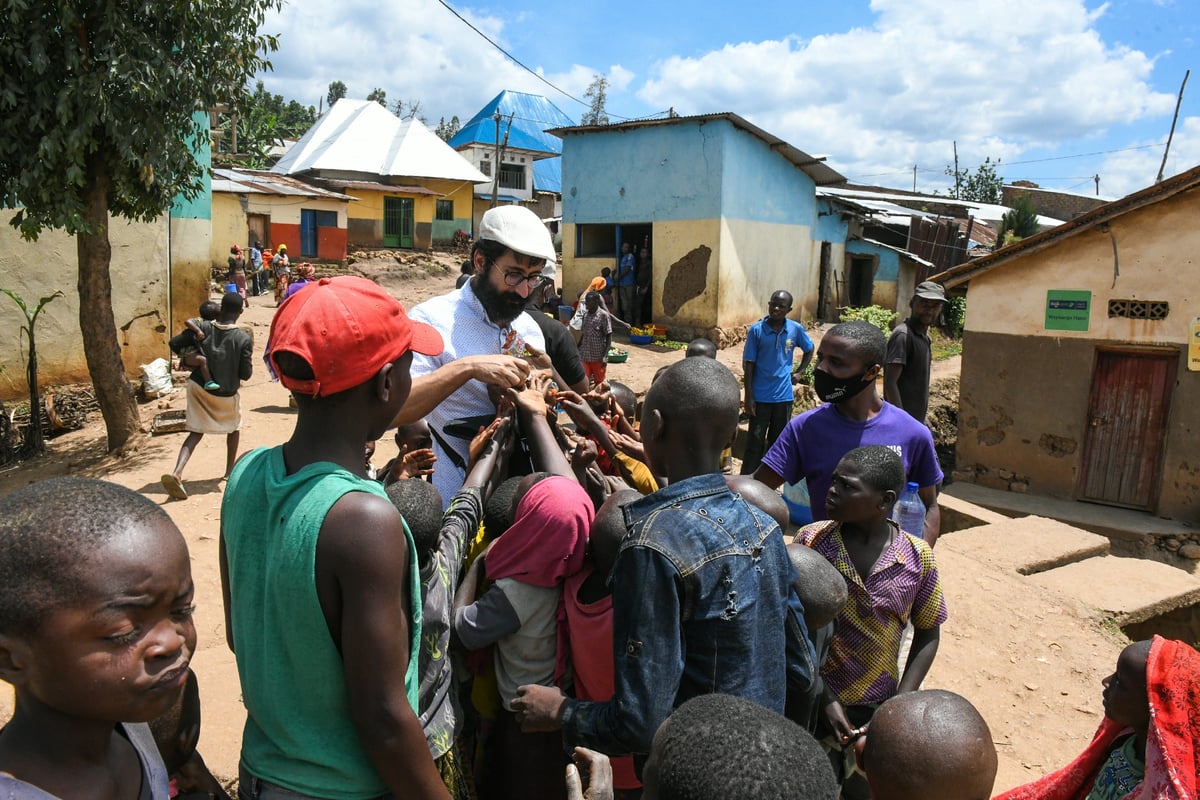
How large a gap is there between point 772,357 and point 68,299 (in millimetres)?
8629

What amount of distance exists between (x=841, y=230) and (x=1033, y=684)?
1687 cm

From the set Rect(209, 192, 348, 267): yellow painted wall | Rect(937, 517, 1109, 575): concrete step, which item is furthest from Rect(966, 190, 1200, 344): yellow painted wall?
Rect(209, 192, 348, 267): yellow painted wall

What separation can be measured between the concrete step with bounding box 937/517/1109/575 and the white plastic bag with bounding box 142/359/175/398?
9451 mm

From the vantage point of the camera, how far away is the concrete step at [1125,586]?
561cm

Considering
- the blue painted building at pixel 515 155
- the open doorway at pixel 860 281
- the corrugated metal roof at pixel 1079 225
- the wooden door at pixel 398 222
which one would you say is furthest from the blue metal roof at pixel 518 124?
the corrugated metal roof at pixel 1079 225

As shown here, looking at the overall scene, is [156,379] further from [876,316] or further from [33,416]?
[876,316]

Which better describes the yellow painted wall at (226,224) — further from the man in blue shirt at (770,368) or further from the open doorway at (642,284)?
the man in blue shirt at (770,368)

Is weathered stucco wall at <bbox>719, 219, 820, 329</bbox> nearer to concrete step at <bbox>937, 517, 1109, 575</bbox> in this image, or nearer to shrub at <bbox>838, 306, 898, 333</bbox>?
shrub at <bbox>838, 306, 898, 333</bbox>

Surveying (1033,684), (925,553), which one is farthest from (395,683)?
(1033,684)

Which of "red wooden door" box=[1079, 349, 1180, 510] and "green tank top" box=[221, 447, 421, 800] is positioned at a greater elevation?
"green tank top" box=[221, 447, 421, 800]

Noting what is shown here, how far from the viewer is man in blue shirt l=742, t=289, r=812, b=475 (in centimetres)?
747

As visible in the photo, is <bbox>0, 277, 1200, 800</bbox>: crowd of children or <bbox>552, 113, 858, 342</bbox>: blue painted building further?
<bbox>552, 113, 858, 342</bbox>: blue painted building

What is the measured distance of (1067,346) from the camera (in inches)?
360

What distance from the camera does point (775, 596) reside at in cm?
176
